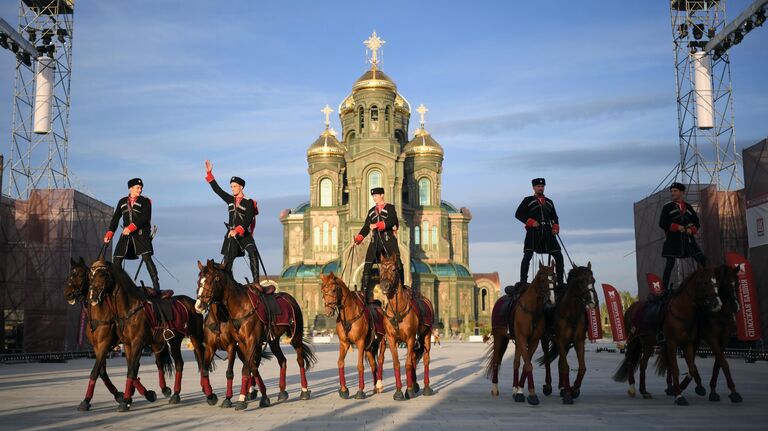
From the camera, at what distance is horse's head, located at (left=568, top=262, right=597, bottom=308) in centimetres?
1323

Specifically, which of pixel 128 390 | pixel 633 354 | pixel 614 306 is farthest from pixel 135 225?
pixel 614 306

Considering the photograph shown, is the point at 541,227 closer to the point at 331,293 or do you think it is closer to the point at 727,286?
the point at 727,286

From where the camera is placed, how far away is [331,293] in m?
14.4

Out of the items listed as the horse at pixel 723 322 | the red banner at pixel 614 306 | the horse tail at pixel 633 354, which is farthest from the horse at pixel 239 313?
the red banner at pixel 614 306

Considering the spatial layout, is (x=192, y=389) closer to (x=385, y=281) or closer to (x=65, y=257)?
(x=385, y=281)

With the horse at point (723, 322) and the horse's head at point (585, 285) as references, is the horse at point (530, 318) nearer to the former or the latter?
the horse's head at point (585, 285)

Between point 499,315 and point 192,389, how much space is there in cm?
700

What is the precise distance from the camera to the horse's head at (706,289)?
1323 centimetres

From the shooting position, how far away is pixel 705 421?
1119 cm

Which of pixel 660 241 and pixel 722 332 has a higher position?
pixel 660 241

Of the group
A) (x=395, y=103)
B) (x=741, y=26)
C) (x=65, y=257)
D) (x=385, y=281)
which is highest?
(x=395, y=103)

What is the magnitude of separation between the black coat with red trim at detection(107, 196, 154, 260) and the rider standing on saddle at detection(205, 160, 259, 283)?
135cm

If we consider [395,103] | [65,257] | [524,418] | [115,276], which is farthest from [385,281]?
[395,103]

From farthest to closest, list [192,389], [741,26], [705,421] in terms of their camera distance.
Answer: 1. [741,26]
2. [192,389]
3. [705,421]
